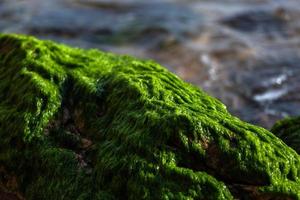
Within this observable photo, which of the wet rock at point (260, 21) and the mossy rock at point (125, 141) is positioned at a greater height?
the wet rock at point (260, 21)

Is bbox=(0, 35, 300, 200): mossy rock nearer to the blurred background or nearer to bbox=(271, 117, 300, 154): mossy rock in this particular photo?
bbox=(271, 117, 300, 154): mossy rock

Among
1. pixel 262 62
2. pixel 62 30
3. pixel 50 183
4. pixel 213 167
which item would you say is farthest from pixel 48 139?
pixel 62 30

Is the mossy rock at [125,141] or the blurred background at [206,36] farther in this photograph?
the blurred background at [206,36]

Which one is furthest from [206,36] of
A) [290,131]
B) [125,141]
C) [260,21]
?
[125,141]

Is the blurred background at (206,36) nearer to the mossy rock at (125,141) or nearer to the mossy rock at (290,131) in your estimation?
the mossy rock at (290,131)

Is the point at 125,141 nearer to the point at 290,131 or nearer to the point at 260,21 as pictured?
the point at 290,131

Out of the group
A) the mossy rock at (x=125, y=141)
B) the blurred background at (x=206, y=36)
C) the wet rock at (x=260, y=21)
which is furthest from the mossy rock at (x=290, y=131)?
the wet rock at (x=260, y=21)

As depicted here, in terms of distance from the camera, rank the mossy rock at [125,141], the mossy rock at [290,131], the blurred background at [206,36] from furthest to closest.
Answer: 1. the blurred background at [206,36]
2. the mossy rock at [290,131]
3. the mossy rock at [125,141]
